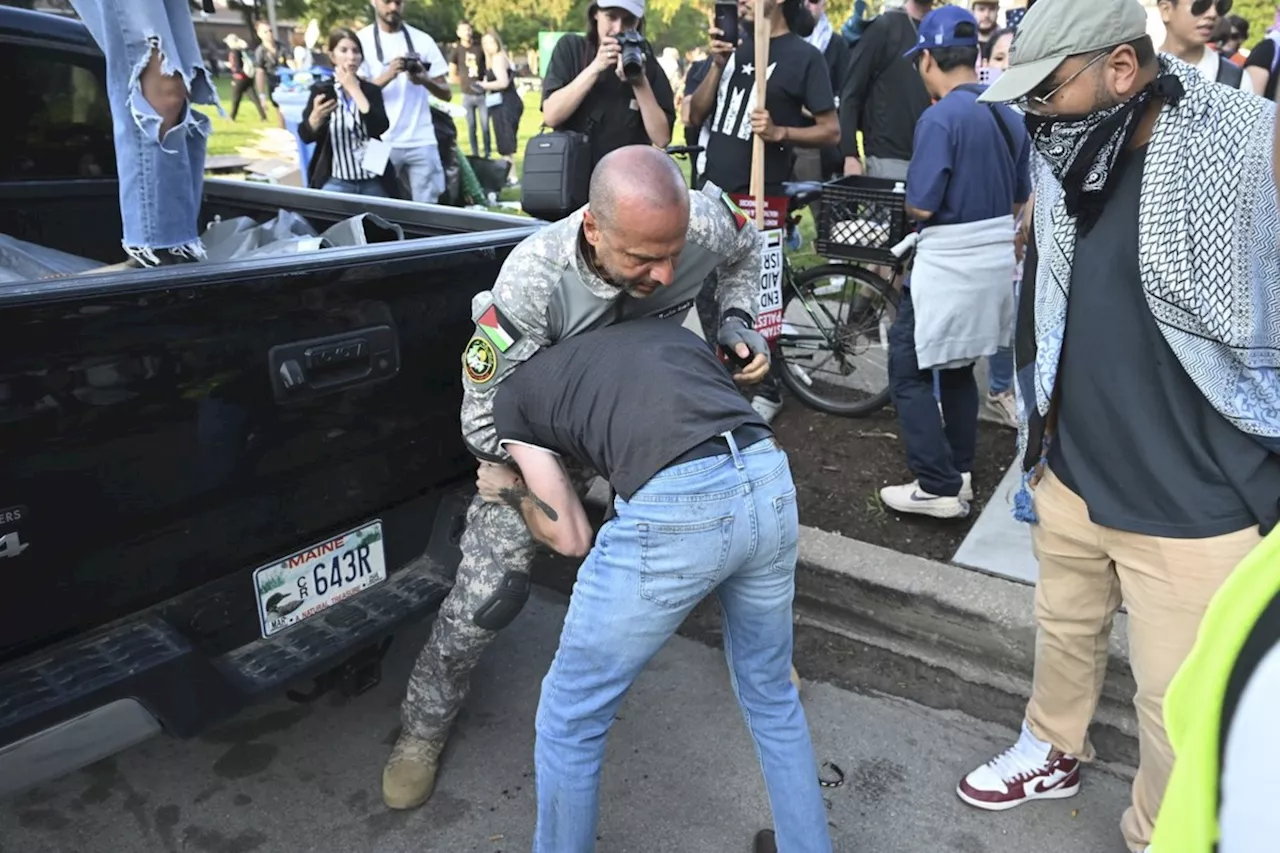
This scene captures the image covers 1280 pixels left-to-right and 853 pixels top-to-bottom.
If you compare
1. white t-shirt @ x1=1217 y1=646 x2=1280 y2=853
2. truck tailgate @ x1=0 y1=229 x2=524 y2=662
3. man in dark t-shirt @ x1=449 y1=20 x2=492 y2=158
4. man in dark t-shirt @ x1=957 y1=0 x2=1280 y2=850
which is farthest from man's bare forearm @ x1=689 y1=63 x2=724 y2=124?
man in dark t-shirt @ x1=449 y1=20 x2=492 y2=158

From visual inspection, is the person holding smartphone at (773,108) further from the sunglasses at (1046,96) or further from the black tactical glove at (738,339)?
the sunglasses at (1046,96)

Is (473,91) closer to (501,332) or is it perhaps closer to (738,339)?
(738,339)

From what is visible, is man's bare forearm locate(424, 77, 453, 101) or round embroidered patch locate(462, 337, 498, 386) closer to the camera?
round embroidered patch locate(462, 337, 498, 386)

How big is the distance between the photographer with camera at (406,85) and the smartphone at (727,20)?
2378 mm

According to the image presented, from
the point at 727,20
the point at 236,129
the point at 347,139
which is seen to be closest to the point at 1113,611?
the point at 727,20

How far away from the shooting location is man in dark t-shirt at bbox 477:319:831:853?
184 cm

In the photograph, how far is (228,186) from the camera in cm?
379

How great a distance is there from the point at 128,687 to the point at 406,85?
Answer: 5440 mm

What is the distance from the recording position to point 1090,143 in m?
1.98

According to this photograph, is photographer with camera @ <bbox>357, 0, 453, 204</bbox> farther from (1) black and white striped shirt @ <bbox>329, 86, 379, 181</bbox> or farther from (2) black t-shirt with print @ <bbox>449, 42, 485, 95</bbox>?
(2) black t-shirt with print @ <bbox>449, 42, 485, 95</bbox>

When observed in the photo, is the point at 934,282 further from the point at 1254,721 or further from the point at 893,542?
the point at 1254,721

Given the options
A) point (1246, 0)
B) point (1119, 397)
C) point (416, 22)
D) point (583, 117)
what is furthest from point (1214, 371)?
point (416, 22)

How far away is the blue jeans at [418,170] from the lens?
21.9ft

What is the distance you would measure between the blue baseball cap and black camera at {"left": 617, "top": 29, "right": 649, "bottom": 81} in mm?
1491
